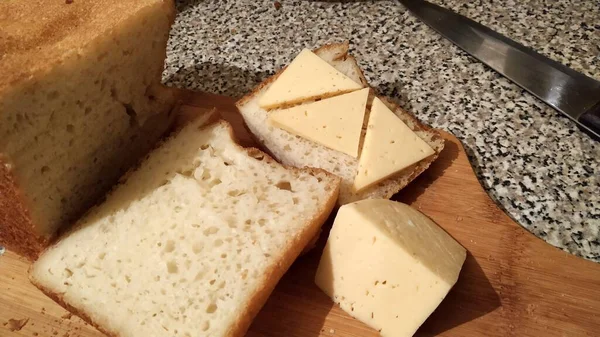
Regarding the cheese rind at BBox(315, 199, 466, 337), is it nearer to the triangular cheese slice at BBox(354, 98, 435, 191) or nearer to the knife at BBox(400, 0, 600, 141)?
the triangular cheese slice at BBox(354, 98, 435, 191)

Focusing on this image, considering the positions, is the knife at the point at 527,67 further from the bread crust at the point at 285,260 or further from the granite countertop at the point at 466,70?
the bread crust at the point at 285,260

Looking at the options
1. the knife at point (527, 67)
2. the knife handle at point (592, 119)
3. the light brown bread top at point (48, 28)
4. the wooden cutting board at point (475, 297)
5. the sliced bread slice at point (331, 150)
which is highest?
the light brown bread top at point (48, 28)

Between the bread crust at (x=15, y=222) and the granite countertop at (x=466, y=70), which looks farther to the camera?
the granite countertop at (x=466, y=70)

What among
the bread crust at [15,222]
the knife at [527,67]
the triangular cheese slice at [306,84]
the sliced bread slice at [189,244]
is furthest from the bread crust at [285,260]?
the knife at [527,67]

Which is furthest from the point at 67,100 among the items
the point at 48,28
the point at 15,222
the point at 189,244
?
the point at 189,244

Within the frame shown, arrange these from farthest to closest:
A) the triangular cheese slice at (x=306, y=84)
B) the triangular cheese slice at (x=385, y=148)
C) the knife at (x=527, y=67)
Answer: the knife at (x=527, y=67), the triangular cheese slice at (x=306, y=84), the triangular cheese slice at (x=385, y=148)

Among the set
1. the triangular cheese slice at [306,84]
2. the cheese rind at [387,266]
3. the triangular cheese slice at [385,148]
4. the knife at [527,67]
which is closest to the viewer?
the cheese rind at [387,266]

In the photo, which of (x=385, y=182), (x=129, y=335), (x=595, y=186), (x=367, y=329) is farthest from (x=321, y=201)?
(x=595, y=186)

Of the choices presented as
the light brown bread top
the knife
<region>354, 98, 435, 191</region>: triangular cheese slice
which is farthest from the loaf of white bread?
the knife
